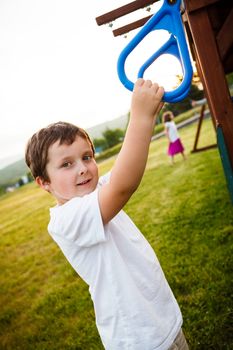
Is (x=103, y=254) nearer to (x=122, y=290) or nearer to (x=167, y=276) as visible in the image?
(x=122, y=290)

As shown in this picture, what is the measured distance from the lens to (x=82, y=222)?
1.20 meters

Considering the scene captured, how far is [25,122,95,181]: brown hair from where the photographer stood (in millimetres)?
1356

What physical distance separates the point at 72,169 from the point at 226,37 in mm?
1170

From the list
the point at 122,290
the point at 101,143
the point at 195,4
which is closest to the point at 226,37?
the point at 195,4

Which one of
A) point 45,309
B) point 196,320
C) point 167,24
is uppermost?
point 167,24

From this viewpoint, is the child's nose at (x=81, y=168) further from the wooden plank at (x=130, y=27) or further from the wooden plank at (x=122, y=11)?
the wooden plank at (x=130, y=27)

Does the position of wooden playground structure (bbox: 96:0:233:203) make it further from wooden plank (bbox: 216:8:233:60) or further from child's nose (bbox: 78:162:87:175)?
child's nose (bbox: 78:162:87:175)

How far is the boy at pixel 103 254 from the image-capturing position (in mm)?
1292

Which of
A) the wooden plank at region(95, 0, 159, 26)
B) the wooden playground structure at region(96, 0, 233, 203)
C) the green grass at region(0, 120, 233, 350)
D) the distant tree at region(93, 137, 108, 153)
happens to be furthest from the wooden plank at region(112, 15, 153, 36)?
the distant tree at region(93, 137, 108, 153)

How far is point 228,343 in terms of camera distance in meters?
2.50

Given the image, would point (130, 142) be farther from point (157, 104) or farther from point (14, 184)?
point (14, 184)

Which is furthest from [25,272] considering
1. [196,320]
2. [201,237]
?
[196,320]

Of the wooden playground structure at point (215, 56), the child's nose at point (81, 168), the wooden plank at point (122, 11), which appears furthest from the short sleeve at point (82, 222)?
the wooden plank at point (122, 11)

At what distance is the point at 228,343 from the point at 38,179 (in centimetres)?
203
